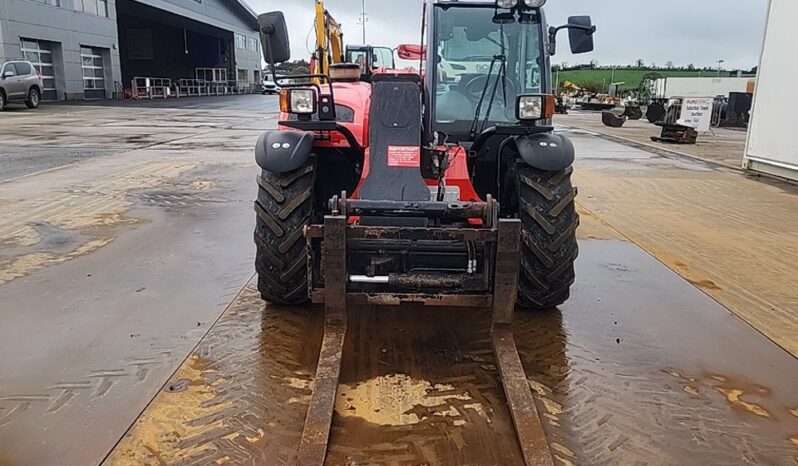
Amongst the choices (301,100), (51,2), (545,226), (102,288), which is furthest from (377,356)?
(51,2)

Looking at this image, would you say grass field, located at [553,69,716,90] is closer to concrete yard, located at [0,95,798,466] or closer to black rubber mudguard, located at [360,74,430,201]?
concrete yard, located at [0,95,798,466]

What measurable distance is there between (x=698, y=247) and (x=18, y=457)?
237 inches

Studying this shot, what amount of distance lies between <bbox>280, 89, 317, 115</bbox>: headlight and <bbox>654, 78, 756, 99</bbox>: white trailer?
29.7 metres

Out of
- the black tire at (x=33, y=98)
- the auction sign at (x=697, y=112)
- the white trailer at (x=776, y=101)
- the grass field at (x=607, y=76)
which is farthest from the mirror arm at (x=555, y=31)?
the grass field at (x=607, y=76)

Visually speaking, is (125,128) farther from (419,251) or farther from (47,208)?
(419,251)

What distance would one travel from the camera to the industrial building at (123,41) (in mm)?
28469

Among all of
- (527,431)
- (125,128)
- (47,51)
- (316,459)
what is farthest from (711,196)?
(47,51)

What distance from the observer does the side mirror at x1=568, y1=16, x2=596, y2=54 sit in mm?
4242

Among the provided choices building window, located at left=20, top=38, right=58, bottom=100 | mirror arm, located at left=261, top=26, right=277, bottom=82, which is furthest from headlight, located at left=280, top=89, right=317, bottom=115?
building window, located at left=20, top=38, right=58, bottom=100

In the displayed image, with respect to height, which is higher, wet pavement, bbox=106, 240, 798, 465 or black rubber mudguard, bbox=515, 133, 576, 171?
black rubber mudguard, bbox=515, 133, 576, 171

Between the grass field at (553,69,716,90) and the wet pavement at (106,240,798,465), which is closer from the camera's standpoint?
the wet pavement at (106,240,798,465)

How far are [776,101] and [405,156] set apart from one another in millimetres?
10063

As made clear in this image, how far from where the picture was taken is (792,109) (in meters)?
10.4

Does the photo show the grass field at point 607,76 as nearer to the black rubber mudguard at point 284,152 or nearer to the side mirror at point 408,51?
the side mirror at point 408,51
